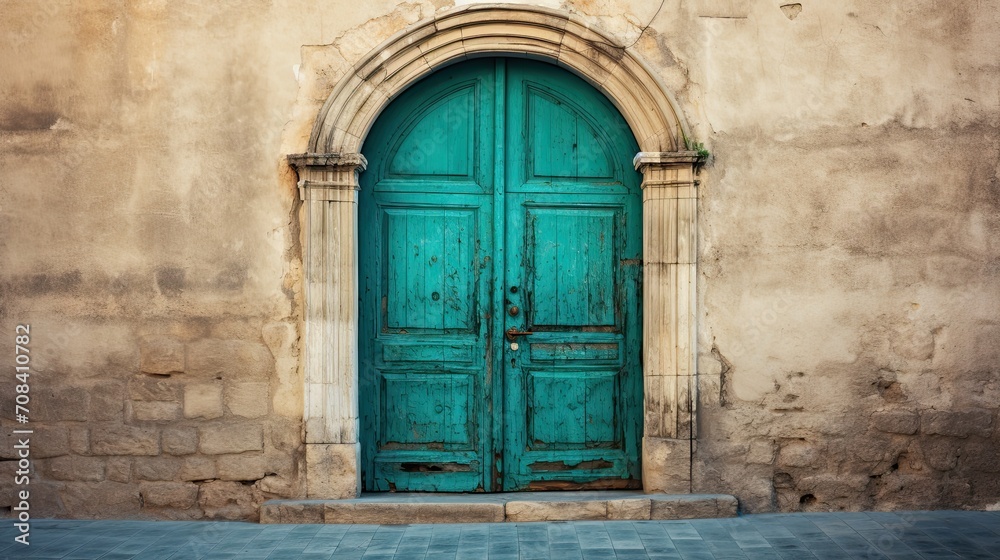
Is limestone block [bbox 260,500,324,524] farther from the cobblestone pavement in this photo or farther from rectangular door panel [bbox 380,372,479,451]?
rectangular door panel [bbox 380,372,479,451]

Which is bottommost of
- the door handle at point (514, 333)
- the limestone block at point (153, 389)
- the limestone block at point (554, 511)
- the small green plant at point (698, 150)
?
the limestone block at point (554, 511)

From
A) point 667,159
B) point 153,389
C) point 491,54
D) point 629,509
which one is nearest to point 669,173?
point 667,159

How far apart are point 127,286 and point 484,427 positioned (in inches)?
83.1

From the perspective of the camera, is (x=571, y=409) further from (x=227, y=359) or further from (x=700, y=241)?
(x=227, y=359)

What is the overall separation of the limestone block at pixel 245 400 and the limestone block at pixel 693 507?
7.13ft

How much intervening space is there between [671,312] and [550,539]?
1.37 m

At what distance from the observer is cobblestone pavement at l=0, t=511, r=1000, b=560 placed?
157 inches

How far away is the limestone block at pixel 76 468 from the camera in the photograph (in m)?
4.66

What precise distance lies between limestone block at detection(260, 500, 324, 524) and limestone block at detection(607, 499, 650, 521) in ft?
5.04

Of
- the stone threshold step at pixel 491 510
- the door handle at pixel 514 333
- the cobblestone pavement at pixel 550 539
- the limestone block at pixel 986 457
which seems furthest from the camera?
the door handle at pixel 514 333

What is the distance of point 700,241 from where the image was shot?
4.74 m

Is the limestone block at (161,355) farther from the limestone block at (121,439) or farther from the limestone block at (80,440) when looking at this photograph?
the limestone block at (80,440)

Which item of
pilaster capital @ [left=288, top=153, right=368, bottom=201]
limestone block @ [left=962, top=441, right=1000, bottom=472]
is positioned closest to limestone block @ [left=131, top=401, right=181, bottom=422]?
pilaster capital @ [left=288, top=153, right=368, bottom=201]

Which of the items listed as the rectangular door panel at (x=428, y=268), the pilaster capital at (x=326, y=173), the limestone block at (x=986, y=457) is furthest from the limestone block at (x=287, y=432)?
the limestone block at (x=986, y=457)
